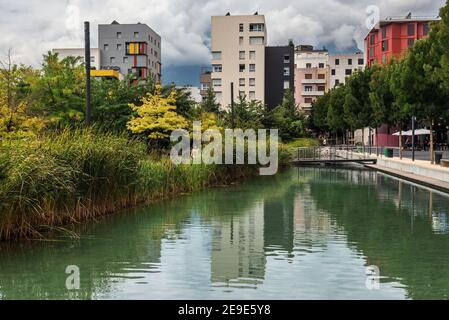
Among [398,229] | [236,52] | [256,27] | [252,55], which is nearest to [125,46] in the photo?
[236,52]

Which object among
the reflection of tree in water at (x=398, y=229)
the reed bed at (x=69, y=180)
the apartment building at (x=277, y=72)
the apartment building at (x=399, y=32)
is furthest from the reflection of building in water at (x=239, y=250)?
the apartment building at (x=277, y=72)

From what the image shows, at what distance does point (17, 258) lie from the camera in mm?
10039

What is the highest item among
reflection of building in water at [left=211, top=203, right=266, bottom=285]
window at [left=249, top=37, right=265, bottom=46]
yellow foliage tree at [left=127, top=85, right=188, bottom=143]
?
window at [left=249, top=37, right=265, bottom=46]

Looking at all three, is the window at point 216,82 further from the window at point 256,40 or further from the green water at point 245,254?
the green water at point 245,254

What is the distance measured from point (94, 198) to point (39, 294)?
7034mm

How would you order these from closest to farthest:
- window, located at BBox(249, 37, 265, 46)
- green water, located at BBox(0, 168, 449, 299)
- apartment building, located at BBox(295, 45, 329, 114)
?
green water, located at BBox(0, 168, 449, 299) → window, located at BBox(249, 37, 265, 46) → apartment building, located at BBox(295, 45, 329, 114)

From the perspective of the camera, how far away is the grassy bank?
1123cm

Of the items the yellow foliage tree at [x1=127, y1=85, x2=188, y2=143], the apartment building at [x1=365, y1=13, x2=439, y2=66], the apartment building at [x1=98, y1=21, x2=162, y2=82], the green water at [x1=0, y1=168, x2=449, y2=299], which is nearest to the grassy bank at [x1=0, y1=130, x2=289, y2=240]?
the green water at [x1=0, y1=168, x2=449, y2=299]

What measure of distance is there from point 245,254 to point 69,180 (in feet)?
14.0

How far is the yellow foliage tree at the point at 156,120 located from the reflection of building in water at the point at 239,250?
11963 mm

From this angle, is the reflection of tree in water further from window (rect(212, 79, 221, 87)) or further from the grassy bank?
window (rect(212, 79, 221, 87))

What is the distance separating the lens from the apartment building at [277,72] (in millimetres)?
81812
